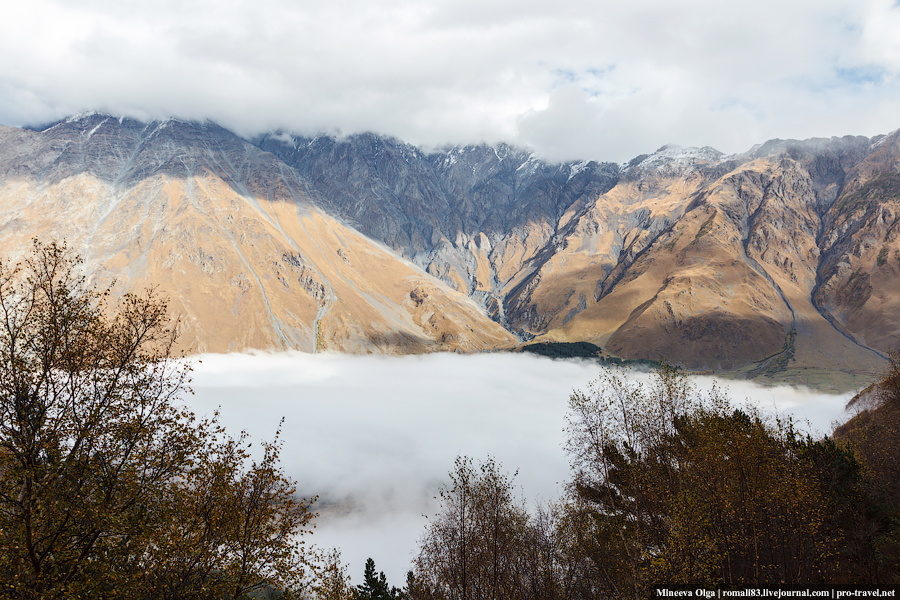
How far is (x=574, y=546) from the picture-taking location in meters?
33.7

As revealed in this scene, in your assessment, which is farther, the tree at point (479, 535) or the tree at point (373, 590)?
the tree at point (373, 590)

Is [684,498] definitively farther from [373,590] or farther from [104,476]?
[373,590]

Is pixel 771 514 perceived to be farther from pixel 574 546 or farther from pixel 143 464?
pixel 143 464

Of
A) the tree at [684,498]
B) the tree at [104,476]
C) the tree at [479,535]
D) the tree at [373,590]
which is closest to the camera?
the tree at [104,476]

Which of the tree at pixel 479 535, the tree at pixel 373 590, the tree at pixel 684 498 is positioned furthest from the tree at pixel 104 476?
the tree at pixel 373 590

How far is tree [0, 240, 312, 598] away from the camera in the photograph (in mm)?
16078

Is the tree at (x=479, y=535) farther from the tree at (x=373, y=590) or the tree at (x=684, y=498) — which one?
the tree at (x=373, y=590)

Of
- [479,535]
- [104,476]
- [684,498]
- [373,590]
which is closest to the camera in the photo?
[104,476]

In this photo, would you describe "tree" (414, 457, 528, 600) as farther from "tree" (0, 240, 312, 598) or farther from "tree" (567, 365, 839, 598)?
"tree" (0, 240, 312, 598)

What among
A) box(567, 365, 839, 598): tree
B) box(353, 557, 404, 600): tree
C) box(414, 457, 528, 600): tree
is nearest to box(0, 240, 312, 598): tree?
box(414, 457, 528, 600): tree

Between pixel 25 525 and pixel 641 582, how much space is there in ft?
97.5

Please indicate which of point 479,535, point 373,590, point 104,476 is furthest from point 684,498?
point 373,590

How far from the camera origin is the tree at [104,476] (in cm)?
1608

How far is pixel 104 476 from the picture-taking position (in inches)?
728
